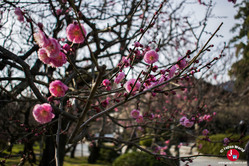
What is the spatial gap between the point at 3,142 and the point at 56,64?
7163 mm

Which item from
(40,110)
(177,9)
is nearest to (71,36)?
(40,110)

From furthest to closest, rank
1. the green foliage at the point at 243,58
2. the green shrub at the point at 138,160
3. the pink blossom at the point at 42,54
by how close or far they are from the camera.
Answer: the green foliage at the point at 243,58, the green shrub at the point at 138,160, the pink blossom at the point at 42,54

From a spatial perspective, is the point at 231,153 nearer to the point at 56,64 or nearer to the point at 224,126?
the point at 56,64

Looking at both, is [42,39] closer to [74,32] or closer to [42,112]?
[74,32]

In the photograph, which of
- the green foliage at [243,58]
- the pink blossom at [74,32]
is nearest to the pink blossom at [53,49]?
the pink blossom at [74,32]

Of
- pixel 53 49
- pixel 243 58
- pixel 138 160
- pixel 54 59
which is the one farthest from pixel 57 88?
pixel 243 58

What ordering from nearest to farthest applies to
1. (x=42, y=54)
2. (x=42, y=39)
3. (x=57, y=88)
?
1. (x=42, y=39)
2. (x=42, y=54)
3. (x=57, y=88)

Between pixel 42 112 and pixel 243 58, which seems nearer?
pixel 42 112

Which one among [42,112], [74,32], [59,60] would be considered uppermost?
[74,32]

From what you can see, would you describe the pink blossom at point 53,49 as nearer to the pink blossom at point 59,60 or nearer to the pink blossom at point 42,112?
the pink blossom at point 59,60

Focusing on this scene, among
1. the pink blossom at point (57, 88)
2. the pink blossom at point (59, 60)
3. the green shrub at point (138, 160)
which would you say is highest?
the pink blossom at point (59, 60)

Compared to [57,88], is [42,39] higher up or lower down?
higher up

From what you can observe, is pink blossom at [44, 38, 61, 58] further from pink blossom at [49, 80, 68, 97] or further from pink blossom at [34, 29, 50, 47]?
pink blossom at [49, 80, 68, 97]

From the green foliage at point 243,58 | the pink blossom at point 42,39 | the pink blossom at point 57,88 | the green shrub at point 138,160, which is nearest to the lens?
the pink blossom at point 42,39
